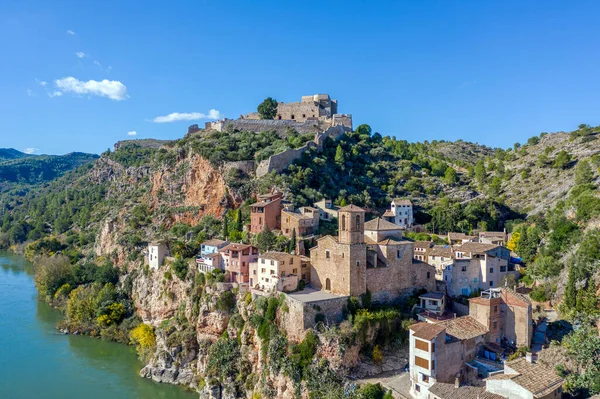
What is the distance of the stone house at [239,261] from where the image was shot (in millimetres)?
34812

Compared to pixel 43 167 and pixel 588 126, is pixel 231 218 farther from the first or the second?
pixel 43 167

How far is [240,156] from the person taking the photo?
52969 mm

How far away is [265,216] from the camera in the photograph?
4088cm

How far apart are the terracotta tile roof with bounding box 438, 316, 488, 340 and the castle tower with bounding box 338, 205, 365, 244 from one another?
22.4ft

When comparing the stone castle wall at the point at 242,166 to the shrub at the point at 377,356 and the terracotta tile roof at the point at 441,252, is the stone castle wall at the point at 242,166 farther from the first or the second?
the shrub at the point at 377,356

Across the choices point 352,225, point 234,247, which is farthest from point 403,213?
point 352,225

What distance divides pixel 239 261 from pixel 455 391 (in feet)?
55.8

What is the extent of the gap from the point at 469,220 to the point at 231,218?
2547 centimetres

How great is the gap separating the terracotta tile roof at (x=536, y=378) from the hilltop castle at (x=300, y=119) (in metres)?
46.5

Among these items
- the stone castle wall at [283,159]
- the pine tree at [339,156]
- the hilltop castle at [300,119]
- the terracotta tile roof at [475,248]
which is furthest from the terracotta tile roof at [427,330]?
the hilltop castle at [300,119]

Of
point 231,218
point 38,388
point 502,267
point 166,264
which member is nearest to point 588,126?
point 502,267

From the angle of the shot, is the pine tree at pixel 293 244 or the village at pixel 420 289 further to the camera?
the pine tree at pixel 293 244

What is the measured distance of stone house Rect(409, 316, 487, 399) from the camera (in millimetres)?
24500

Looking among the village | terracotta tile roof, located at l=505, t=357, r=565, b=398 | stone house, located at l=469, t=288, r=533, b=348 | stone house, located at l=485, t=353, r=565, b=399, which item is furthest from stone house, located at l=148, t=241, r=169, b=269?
terracotta tile roof, located at l=505, t=357, r=565, b=398
